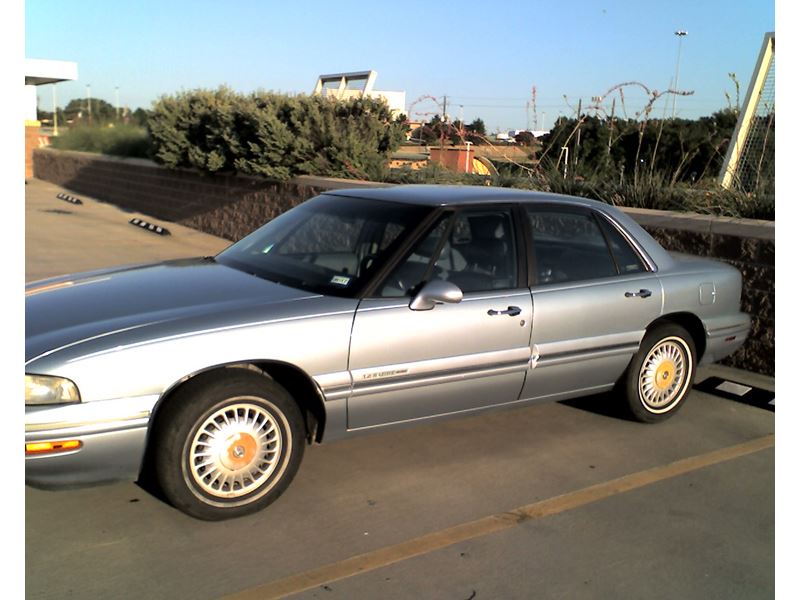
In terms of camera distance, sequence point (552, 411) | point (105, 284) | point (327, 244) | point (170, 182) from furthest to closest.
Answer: point (170, 182) → point (552, 411) → point (327, 244) → point (105, 284)

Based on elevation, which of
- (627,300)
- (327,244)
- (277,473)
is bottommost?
(277,473)

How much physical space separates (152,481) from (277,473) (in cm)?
71

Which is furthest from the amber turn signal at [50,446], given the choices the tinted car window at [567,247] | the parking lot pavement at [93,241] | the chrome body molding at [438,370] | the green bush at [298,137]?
the green bush at [298,137]

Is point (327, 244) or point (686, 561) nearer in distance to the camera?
point (686, 561)

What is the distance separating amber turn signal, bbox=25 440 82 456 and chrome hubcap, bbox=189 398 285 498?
19.6 inches

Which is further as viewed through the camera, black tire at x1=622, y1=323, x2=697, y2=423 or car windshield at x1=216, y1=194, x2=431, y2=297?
black tire at x1=622, y1=323, x2=697, y2=423

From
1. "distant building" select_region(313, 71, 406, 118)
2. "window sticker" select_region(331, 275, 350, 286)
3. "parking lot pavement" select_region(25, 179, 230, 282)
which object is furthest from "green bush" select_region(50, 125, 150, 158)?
"window sticker" select_region(331, 275, 350, 286)

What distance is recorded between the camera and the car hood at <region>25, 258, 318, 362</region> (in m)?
3.60

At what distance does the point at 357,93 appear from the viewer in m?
13.6

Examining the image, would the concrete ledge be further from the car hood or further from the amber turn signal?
the amber turn signal

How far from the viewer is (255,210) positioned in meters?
12.9

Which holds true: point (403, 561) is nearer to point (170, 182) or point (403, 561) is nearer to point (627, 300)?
point (627, 300)
